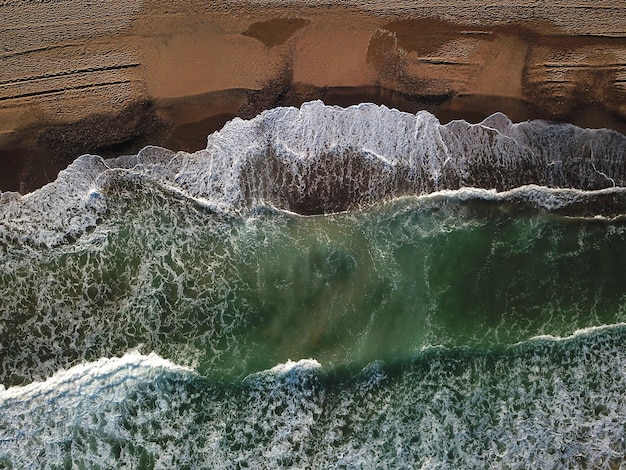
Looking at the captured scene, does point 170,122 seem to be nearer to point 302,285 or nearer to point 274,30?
point 274,30

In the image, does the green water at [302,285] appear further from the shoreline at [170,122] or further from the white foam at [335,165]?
the shoreline at [170,122]

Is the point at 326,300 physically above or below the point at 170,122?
below

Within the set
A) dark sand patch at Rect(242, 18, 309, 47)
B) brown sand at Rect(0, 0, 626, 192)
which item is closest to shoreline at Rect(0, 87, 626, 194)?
brown sand at Rect(0, 0, 626, 192)

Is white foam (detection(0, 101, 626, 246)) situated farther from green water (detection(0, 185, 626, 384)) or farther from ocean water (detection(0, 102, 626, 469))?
green water (detection(0, 185, 626, 384))

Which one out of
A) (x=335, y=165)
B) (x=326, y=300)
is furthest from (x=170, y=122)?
(x=326, y=300)

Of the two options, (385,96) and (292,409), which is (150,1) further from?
(292,409)

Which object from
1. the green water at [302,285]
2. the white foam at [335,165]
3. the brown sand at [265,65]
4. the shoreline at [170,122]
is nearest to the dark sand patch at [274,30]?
the brown sand at [265,65]

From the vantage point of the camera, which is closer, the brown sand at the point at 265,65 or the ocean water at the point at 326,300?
the ocean water at the point at 326,300
